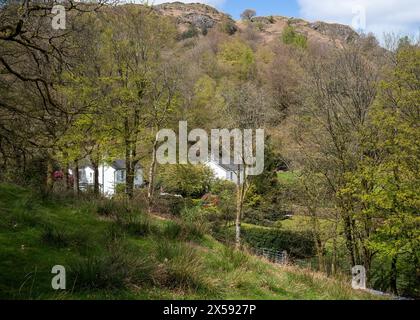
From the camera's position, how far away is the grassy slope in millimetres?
5652

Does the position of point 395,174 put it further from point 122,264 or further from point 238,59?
point 238,59

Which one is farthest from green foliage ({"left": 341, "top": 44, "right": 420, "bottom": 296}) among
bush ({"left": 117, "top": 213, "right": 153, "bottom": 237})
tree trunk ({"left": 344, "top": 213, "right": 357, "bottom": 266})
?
bush ({"left": 117, "top": 213, "right": 153, "bottom": 237})

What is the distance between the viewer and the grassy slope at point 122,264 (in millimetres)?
5652

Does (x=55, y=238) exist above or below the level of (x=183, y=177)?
below

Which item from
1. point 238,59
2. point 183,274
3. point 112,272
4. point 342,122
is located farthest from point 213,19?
point 112,272

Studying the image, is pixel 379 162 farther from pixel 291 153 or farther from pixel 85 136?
pixel 85 136

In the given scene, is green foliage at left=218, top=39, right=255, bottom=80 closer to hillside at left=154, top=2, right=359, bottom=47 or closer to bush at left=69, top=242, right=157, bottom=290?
bush at left=69, top=242, right=157, bottom=290

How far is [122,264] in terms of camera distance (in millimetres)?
6121

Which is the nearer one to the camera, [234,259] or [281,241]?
[234,259]

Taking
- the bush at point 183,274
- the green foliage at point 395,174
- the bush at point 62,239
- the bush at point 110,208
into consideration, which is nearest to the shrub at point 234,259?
the bush at point 183,274

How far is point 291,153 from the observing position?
24.0 m

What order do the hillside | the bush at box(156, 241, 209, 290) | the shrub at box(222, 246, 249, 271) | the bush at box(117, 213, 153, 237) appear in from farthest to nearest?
1. the hillside
2. the bush at box(117, 213, 153, 237)
3. the shrub at box(222, 246, 249, 271)
4. the bush at box(156, 241, 209, 290)

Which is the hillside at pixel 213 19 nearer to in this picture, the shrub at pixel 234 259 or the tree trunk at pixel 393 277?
the tree trunk at pixel 393 277
